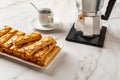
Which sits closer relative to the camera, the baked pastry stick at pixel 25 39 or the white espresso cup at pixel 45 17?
the baked pastry stick at pixel 25 39

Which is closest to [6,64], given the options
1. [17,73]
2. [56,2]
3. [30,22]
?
[17,73]

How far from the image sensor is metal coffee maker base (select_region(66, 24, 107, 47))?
86 centimetres

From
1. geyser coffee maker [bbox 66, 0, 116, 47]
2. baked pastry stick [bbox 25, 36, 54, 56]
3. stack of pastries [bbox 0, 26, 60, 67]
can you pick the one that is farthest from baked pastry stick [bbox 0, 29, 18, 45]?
geyser coffee maker [bbox 66, 0, 116, 47]

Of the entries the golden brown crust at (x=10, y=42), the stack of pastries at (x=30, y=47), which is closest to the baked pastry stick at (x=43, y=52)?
the stack of pastries at (x=30, y=47)

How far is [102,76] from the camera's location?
2.33ft

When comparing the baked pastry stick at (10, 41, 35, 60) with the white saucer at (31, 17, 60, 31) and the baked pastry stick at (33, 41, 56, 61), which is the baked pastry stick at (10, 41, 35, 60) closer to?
the baked pastry stick at (33, 41, 56, 61)

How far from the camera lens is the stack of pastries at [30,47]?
0.73 m

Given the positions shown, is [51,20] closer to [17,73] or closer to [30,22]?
[30,22]

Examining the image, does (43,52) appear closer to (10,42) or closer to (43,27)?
(10,42)

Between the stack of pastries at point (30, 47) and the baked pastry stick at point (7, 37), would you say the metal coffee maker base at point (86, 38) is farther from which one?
the baked pastry stick at point (7, 37)

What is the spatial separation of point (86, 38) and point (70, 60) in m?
0.15

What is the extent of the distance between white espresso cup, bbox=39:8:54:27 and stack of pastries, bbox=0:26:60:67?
157mm

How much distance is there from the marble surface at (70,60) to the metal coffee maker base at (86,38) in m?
0.02

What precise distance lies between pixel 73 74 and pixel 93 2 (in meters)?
0.30
